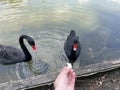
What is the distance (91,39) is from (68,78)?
3262 millimetres

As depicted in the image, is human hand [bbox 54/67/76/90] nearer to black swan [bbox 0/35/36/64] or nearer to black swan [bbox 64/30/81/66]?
black swan [bbox 64/30/81/66]

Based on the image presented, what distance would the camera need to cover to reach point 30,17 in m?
6.04

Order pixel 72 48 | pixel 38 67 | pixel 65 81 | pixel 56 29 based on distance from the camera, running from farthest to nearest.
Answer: pixel 56 29 → pixel 72 48 → pixel 38 67 → pixel 65 81

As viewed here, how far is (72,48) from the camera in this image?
467cm

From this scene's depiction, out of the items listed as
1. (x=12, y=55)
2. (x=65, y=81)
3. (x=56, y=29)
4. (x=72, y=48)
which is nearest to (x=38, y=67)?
(x=12, y=55)

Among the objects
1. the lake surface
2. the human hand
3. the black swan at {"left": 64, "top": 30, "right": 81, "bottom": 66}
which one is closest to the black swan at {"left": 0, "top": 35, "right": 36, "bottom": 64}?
the lake surface

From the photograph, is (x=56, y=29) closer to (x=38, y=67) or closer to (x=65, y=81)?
(x=38, y=67)

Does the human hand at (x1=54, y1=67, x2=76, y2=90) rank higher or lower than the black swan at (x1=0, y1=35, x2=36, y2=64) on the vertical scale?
higher

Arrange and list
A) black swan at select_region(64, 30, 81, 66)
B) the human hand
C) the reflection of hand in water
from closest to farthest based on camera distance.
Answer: the human hand → the reflection of hand in water → black swan at select_region(64, 30, 81, 66)

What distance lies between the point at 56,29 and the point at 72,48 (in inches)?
38.0

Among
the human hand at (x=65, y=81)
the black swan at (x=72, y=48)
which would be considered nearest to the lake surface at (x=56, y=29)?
the black swan at (x=72, y=48)

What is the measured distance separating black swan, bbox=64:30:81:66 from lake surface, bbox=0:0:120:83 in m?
0.12

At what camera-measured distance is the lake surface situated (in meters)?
4.55

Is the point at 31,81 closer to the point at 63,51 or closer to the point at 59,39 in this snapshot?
the point at 63,51
